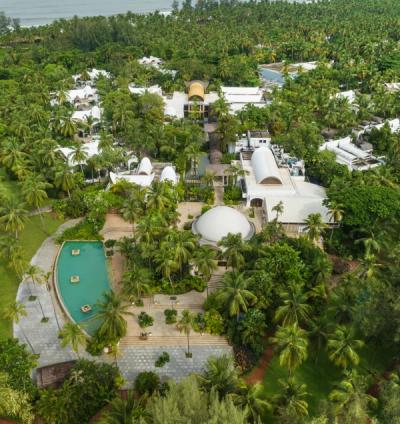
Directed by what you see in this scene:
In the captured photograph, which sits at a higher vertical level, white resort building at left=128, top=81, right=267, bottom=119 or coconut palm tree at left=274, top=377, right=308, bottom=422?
white resort building at left=128, top=81, right=267, bottom=119

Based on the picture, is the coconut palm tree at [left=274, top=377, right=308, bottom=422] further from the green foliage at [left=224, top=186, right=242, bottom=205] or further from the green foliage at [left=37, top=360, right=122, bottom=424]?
the green foliage at [left=224, top=186, right=242, bottom=205]

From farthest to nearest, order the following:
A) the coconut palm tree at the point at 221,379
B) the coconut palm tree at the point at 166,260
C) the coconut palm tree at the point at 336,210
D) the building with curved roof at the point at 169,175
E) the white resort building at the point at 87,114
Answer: the white resort building at the point at 87,114
the building with curved roof at the point at 169,175
the coconut palm tree at the point at 336,210
the coconut palm tree at the point at 166,260
the coconut palm tree at the point at 221,379

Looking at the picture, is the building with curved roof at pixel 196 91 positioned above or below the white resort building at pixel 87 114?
above

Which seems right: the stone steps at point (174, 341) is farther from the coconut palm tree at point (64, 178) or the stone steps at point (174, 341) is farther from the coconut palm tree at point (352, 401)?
the coconut palm tree at point (64, 178)

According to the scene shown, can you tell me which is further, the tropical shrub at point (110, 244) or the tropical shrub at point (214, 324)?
the tropical shrub at point (110, 244)

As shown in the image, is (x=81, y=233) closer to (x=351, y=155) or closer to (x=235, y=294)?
(x=235, y=294)

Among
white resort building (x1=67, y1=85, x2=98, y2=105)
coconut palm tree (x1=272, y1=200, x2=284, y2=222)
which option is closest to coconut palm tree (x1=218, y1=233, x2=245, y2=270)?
coconut palm tree (x1=272, y1=200, x2=284, y2=222)

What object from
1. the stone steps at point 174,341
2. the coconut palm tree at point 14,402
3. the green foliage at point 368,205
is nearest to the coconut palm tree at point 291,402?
the stone steps at point 174,341
